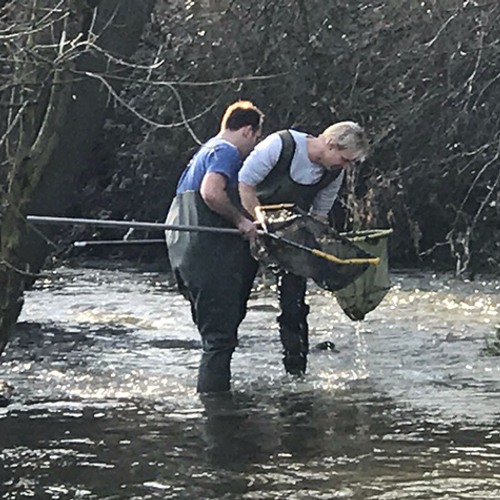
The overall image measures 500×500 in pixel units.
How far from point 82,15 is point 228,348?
2.65m

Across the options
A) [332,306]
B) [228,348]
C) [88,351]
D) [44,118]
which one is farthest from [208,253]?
[332,306]

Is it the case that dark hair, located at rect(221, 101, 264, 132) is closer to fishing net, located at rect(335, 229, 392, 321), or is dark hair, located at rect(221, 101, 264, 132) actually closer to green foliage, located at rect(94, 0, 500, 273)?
fishing net, located at rect(335, 229, 392, 321)

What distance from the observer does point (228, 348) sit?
29.6 feet

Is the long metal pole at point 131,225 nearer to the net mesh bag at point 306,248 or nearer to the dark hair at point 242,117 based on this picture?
the net mesh bag at point 306,248

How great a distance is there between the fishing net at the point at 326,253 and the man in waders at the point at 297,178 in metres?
0.21

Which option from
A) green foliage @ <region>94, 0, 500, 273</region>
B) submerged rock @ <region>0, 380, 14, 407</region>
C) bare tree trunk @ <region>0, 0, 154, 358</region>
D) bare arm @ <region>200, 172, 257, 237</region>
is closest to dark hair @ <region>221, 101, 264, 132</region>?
bare arm @ <region>200, 172, 257, 237</region>

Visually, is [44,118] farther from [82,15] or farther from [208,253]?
[208,253]

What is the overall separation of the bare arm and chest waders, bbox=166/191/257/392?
13 cm

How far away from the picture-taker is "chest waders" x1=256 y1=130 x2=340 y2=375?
9.23 meters

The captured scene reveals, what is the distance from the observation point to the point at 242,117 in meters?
8.88

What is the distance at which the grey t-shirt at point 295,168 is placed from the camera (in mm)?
8922

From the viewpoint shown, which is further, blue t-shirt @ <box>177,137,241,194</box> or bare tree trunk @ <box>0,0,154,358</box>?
bare tree trunk @ <box>0,0,154,358</box>

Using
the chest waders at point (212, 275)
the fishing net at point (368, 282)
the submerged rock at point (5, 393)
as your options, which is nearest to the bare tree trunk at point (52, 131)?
the submerged rock at point (5, 393)

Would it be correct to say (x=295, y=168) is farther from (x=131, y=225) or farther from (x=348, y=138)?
(x=131, y=225)
